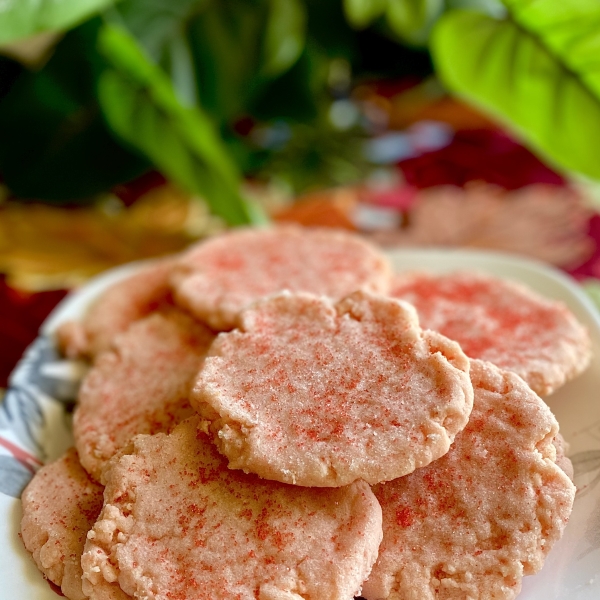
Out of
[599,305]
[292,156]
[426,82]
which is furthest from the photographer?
[426,82]

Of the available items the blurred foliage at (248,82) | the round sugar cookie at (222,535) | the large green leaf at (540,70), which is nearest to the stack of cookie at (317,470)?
the round sugar cookie at (222,535)

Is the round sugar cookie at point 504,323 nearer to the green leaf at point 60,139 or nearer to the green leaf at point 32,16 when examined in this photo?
the green leaf at point 32,16

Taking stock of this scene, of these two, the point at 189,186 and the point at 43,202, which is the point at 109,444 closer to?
the point at 189,186

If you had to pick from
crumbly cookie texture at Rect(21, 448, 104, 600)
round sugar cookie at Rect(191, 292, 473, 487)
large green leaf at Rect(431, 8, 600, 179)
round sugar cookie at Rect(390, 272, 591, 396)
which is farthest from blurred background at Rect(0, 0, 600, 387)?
round sugar cookie at Rect(191, 292, 473, 487)

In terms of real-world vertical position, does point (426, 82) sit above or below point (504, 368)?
below

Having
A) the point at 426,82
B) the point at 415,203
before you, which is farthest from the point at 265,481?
the point at 426,82

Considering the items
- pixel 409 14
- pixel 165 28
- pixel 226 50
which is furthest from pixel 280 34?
pixel 409 14

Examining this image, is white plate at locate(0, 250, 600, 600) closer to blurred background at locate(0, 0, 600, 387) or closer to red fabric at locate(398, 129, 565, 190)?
blurred background at locate(0, 0, 600, 387)
